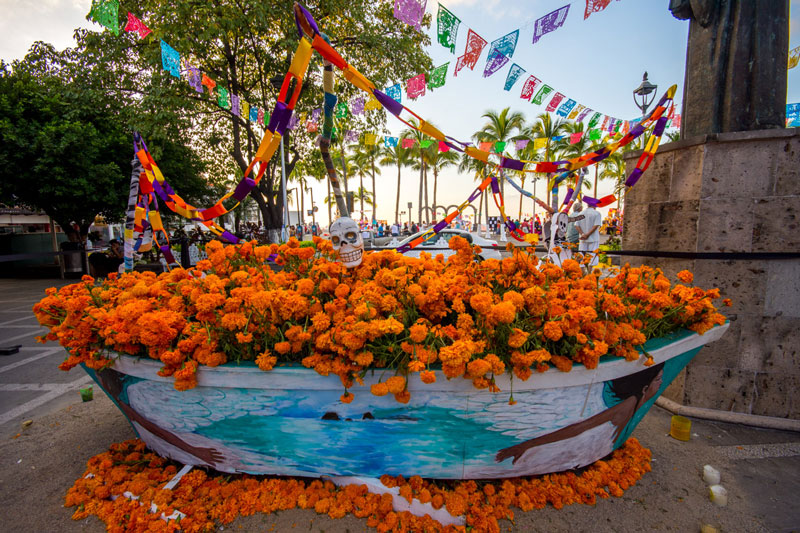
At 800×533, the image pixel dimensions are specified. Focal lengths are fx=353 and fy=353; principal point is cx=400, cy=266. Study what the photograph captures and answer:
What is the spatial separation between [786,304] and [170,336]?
4.11 metres

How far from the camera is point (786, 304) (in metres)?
2.66

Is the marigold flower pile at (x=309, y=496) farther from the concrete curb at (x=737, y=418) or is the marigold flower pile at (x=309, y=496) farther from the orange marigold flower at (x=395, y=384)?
the concrete curb at (x=737, y=418)

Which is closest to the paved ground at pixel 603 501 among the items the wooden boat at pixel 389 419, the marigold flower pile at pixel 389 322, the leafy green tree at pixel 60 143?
the wooden boat at pixel 389 419

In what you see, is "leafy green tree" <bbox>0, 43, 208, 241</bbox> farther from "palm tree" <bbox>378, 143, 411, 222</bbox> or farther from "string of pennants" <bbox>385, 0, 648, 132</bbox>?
"palm tree" <bbox>378, 143, 411, 222</bbox>

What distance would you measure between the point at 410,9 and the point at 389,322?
601 centimetres

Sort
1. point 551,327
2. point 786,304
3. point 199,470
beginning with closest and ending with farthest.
A: point 551,327, point 199,470, point 786,304

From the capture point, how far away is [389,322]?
1.54 meters

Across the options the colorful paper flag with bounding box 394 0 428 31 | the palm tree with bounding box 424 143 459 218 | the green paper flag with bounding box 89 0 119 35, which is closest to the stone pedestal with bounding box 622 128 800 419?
the colorful paper flag with bounding box 394 0 428 31

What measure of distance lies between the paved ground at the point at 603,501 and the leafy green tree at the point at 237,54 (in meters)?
6.97

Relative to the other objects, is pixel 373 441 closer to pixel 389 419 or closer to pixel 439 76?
pixel 389 419

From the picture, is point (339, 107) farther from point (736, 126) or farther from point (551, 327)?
point (551, 327)

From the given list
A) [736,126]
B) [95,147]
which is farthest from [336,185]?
[95,147]

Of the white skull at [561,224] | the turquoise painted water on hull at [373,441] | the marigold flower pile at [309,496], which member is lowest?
the marigold flower pile at [309,496]

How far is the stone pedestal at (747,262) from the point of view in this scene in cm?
262
